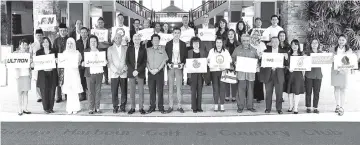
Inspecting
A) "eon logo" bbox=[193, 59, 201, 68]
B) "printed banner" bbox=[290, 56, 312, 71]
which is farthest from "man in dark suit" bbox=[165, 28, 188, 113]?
"printed banner" bbox=[290, 56, 312, 71]

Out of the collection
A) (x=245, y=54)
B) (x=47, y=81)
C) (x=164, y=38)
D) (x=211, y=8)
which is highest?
(x=211, y=8)

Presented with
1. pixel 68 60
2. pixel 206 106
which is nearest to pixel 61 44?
pixel 68 60

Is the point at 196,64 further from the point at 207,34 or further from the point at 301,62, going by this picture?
the point at 301,62

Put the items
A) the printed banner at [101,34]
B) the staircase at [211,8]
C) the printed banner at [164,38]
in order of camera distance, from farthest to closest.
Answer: the staircase at [211,8] → the printed banner at [164,38] → the printed banner at [101,34]

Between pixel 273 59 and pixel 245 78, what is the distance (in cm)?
76

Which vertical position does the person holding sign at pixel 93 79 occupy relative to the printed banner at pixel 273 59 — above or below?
below

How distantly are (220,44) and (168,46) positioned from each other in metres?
1.12

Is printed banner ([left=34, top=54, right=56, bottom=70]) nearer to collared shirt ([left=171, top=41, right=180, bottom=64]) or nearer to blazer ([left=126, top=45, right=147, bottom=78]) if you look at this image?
blazer ([left=126, top=45, right=147, bottom=78])

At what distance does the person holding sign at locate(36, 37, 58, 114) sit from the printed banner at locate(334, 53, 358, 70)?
6.09 metres

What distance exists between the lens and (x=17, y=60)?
29.1 ft

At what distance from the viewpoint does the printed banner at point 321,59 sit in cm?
891

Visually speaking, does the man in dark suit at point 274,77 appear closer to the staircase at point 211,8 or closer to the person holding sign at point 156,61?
the person holding sign at point 156,61

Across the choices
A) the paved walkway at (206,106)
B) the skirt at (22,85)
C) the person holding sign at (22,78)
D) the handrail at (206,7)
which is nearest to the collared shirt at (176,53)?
the paved walkway at (206,106)

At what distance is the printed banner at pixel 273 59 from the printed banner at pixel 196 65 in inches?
50.1
